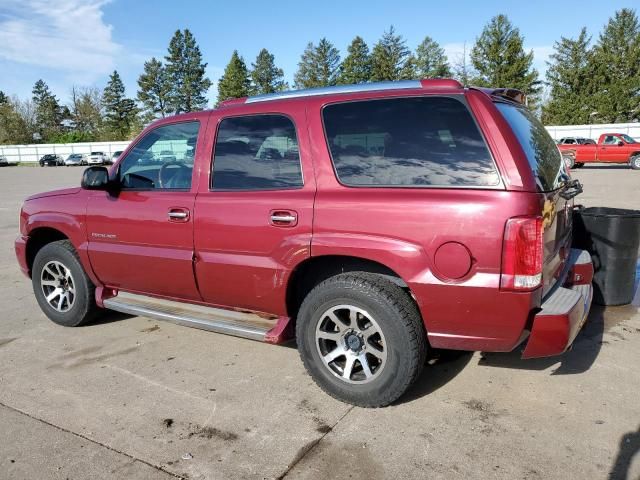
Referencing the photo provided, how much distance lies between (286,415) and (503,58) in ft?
177

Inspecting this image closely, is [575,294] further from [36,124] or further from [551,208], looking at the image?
[36,124]

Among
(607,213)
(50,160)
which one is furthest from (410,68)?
(607,213)

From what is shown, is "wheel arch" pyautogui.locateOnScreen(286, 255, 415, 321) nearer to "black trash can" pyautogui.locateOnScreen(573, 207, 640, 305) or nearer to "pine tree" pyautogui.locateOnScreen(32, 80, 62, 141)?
"black trash can" pyautogui.locateOnScreen(573, 207, 640, 305)

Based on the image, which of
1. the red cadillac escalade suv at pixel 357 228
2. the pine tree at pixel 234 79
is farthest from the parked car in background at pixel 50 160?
the red cadillac escalade suv at pixel 357 228

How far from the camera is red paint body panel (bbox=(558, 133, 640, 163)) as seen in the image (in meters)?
27.2

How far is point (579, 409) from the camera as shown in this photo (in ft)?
10.6

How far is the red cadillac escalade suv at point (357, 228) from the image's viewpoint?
9.46 ft

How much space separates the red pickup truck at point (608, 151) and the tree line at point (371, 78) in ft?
25.5

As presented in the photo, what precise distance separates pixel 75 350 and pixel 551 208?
3798mm

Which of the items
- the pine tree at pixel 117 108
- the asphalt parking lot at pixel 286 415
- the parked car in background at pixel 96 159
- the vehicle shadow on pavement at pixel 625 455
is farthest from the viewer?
the pine tree at pixel 117 108

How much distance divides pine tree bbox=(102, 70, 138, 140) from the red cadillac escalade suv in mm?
84965

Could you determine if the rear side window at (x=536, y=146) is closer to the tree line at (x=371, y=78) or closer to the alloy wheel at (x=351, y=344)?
the alloy wheel at (x=351, y=344)

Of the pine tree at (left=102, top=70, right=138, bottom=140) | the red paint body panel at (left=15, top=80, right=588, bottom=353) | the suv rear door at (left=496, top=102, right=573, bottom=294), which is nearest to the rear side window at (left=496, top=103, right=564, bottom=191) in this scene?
the suv rear door at (left=496, top=102, right=573, bottom=294)

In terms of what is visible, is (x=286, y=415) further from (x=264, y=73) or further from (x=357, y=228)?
(x=264, y=73)
